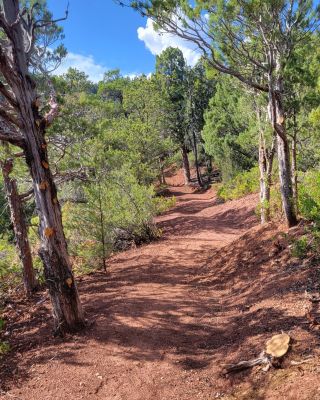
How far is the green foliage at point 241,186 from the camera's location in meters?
18.4

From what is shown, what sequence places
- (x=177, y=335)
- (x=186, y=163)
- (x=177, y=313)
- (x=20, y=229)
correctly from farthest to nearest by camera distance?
(x=186, y=163) → (x=20, y=229) → (x=177, y=313) → (x=177, y=335)

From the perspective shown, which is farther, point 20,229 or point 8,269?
point 8,269

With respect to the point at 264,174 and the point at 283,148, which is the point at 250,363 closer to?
the point at 283,148

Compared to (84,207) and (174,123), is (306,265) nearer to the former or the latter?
(84,207)

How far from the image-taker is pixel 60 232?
530cm

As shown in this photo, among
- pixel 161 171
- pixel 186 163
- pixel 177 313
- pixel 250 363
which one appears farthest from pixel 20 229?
pixel 186 163

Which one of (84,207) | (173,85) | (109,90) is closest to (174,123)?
(173,85)

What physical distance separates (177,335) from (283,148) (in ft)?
15.3

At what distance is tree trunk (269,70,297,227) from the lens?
786cm

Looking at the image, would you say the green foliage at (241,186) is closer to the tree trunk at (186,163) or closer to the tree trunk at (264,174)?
the tree trunk at (264,174)

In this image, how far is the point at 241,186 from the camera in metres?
19.1

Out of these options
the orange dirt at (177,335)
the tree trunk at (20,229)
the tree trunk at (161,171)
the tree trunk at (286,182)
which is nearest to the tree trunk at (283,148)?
the tree trunk at (286,182)

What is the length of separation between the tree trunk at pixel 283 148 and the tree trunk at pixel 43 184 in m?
4.74

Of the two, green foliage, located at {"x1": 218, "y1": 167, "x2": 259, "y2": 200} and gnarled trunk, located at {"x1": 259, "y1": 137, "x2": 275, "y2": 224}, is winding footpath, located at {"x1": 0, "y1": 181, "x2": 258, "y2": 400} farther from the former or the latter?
green foliage, located at {"x1": 218, "y1": 167, "x2": 259, "y2": 200}
